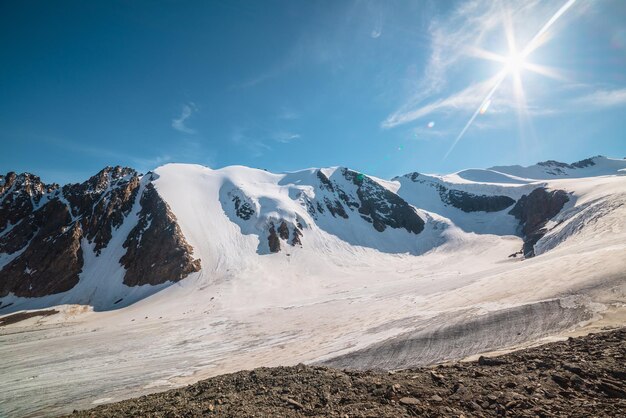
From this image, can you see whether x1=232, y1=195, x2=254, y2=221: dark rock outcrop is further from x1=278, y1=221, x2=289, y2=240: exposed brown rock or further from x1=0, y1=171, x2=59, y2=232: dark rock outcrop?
x1=0, y1=171, x2=59, y2=232: dark rock outcrop

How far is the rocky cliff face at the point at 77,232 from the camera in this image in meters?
60.7

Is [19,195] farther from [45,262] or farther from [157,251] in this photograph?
[157,251]

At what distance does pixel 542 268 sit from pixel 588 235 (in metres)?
Result: 17.5

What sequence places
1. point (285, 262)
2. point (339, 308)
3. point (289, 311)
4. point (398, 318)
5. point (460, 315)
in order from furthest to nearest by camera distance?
point (285, 262)
point (289, 311)
point (339, 308)
point (398, 318)
point (460, 315)

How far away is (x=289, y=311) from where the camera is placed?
117 feet

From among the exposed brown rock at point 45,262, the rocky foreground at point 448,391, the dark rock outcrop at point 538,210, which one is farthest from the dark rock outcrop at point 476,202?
the exposed brown rock at point 45,262

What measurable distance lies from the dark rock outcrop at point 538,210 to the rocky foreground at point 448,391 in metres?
61.3

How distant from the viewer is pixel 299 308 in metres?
36.6

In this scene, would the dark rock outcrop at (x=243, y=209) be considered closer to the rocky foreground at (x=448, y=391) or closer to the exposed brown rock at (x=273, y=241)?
the exposed brown rock at (x=273, y=241)

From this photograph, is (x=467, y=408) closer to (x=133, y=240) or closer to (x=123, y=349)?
(x=123, y=349)

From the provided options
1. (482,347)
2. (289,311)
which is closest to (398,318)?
(482,347)

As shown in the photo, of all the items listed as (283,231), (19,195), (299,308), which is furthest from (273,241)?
(19,195)

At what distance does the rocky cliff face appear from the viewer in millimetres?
60656

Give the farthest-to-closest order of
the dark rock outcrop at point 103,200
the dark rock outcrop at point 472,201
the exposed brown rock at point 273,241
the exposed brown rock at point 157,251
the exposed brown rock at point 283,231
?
the dark rock outcrop at point 472,201 → the exposed brown rock at point 283,231 → the dark rock outcrop at point 103,200 → the exposed brown rock at point 273,241 → the exposed brown rock at point 157,251
